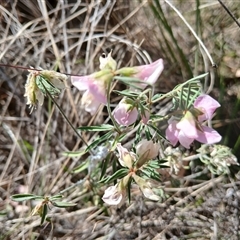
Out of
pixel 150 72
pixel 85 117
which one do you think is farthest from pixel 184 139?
pixel 85 117

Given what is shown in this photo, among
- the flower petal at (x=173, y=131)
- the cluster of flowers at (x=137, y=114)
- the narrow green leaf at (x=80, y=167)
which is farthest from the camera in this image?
the narrow green leaf at (x=80, y=167)

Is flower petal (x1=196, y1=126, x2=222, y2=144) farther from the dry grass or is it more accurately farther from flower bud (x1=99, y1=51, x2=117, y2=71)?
the dry grass

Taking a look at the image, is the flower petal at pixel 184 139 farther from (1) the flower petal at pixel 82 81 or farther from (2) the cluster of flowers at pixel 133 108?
(1) the flower petal at pixel 82 81

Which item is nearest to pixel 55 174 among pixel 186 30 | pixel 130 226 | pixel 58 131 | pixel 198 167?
pixel 58 131

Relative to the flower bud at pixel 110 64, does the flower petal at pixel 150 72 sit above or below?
below

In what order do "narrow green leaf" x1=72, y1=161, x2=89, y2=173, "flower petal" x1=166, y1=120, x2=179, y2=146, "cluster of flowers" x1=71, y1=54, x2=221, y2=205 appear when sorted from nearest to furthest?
"cluster of flowers" x1=71, y1=54, x2=221, y2=205, "flower petal" x1=166, y1=120, x2=179, y2=146, "narrow green leaf" x1=72, y1=161, x2=89, y2=173

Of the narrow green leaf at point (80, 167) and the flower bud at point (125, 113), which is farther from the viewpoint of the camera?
the narrow green leaf at point (80, 167)

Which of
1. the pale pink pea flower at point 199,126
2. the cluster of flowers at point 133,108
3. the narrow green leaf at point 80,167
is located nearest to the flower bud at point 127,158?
the cluster of flowers at point 133,108

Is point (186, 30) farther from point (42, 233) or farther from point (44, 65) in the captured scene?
point (42, 233)

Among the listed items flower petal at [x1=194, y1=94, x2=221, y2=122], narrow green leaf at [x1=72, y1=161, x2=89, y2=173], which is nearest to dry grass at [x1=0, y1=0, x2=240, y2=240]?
narrow green leaf at [x1=72, y1=161, x2=89, y2=173]

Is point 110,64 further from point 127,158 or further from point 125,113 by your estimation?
point 127,158
